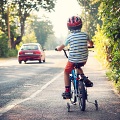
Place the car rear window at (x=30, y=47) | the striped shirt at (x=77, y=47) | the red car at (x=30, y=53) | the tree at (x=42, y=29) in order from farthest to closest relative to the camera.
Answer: the tree at (x=42, y=29)
the car rear window at (x=30, y=47)
the red car at (x=30, y=53)
the striped shirt at (x=77, y=47)

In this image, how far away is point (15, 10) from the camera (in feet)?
178

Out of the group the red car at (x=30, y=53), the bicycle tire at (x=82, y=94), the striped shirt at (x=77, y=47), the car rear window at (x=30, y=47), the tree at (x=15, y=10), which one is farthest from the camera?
the tree at (x=15, y=10)

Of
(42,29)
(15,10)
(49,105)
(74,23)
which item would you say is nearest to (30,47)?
(49,105)

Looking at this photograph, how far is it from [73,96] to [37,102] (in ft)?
3.60

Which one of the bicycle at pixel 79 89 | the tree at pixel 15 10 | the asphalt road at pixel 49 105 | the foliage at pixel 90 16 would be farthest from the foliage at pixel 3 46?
the foliage at pixel 90 16

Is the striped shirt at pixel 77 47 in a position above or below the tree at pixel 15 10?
below

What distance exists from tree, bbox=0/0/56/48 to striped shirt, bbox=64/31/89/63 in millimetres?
42255

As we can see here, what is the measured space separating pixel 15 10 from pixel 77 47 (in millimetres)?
48393

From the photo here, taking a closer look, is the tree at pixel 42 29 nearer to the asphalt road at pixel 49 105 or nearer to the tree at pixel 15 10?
the tree at pixel 15 10

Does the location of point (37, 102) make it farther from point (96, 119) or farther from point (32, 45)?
point (32, 45)

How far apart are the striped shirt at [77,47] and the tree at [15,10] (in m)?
42.3

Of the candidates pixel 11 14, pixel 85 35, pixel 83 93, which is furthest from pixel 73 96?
pixel 11 14

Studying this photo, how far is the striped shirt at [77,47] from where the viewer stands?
7020 millimetres

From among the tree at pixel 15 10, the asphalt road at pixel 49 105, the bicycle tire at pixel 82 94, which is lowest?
the asphalt road at pixel 49 105
